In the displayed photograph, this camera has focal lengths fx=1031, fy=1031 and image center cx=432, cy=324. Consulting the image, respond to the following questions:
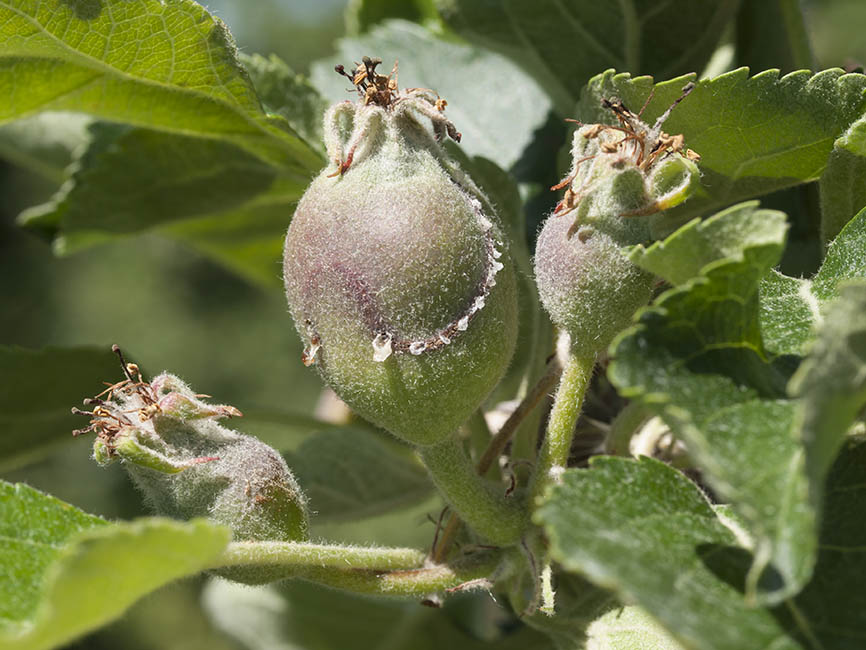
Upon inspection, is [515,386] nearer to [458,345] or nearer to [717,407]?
[458,345]

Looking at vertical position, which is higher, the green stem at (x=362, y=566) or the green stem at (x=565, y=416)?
the green stem at (x=565, y=416)

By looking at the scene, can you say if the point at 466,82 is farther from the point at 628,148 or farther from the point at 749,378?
the point at 749,378

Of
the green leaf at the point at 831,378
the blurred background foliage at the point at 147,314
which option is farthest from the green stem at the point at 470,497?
the blurred background foliage at the point at 147,314

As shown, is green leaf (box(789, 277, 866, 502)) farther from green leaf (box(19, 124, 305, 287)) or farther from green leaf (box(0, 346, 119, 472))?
green leaf (box(0, 346, 119, 472))

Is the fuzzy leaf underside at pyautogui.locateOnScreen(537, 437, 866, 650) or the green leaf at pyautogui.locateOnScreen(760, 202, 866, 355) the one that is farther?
the green leaf at pyautogui.locateOnScreen(760, 202, 866, 355)

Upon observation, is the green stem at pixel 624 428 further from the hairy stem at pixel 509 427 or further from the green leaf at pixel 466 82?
the green leaf at pixel 466 82

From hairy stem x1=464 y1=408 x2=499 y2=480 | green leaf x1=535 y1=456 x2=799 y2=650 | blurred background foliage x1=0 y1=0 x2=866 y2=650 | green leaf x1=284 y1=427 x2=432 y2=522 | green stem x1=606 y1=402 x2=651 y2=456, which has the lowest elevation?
blurred background foliage x1=0 y1=0 x2=866 y2=650

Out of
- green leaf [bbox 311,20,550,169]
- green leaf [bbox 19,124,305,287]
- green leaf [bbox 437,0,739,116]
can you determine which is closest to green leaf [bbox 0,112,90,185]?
green leaf [bbox 19,124,305,287]
